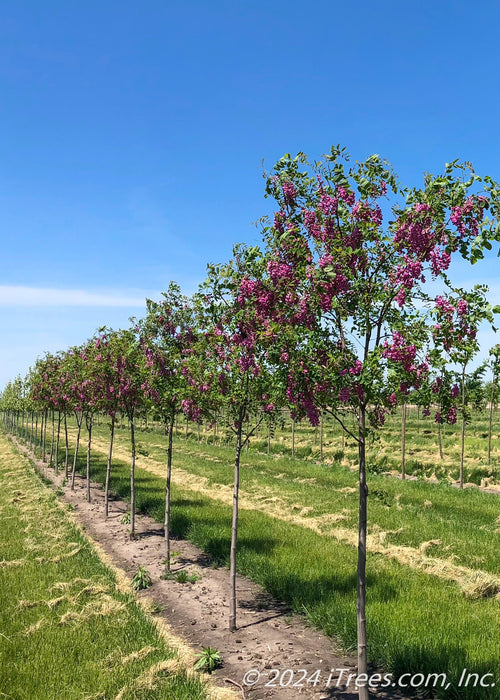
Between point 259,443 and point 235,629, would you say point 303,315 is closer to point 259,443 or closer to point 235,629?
point 235,629

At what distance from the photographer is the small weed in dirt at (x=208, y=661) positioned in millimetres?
7574

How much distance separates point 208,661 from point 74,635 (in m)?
2.31

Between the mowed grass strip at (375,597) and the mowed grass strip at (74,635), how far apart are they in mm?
2874

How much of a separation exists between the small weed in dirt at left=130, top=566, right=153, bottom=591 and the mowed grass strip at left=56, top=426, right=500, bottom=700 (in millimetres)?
2212

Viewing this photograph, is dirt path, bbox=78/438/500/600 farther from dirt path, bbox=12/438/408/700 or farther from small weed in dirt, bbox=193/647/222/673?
small weed in dirt, bbox=193/647/222/673

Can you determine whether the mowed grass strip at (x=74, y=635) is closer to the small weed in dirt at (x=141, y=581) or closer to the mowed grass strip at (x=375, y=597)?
the small weed in dirt at (x=141, y=581)

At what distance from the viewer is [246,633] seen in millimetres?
8883

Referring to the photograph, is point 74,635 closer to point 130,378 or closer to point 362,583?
point 362,583

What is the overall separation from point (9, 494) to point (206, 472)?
11.0m

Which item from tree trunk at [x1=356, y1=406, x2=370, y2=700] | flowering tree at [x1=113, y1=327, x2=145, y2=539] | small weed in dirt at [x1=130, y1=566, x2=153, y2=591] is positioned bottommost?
small weed in dirt at [x1=130, y1=566, x2=153, y2=591]

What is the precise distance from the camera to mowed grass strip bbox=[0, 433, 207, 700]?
259 inches

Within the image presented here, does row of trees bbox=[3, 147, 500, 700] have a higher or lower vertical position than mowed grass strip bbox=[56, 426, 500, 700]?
higher

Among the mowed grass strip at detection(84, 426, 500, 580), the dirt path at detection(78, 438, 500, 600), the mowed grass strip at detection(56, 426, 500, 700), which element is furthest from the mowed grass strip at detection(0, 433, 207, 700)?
the dirt path at detection(78, 438, 500, 600)

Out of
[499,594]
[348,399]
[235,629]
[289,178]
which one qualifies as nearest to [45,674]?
[235,629]
